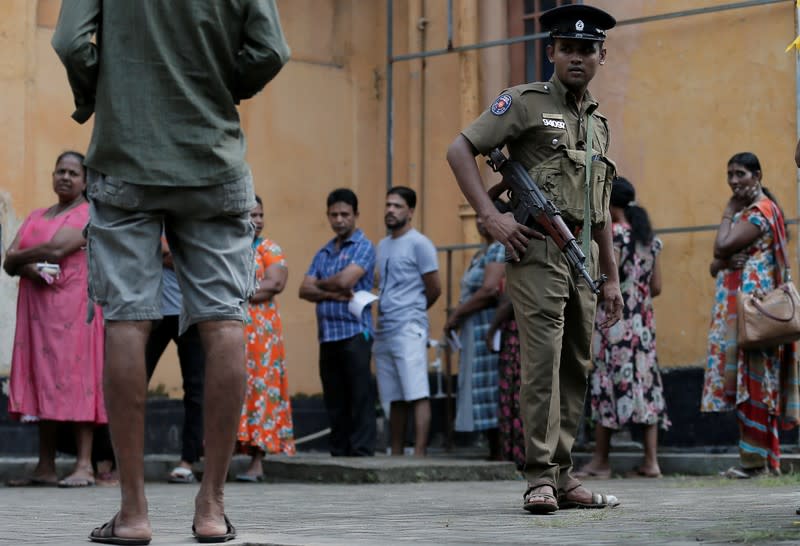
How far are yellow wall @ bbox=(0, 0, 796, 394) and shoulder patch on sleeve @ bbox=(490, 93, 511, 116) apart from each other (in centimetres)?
516

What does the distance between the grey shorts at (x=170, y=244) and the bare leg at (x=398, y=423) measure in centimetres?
665

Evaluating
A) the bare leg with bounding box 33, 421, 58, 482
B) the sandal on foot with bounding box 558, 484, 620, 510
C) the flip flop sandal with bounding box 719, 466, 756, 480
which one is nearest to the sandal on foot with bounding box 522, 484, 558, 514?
the sandal on foot with bounding box 558, 484, 620, 510

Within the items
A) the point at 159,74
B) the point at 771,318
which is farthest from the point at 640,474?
the point at 159,74

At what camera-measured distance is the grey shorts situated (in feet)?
15.1

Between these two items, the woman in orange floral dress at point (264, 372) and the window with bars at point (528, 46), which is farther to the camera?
the window with bars at point (528, 46)

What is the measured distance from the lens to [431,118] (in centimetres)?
1301

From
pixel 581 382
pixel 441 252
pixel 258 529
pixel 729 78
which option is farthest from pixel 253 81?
pixel 441 252

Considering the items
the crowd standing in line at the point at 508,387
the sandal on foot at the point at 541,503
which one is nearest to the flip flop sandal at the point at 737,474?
the crowd standing in line at the point at 508,387

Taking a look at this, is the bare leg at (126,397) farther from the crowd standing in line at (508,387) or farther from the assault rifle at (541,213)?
the crowd standing in line at (508,387)

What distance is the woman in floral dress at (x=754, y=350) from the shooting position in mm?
9469

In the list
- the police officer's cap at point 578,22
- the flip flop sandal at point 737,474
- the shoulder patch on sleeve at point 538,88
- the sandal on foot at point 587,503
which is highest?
the police officer's cap at point 578,22

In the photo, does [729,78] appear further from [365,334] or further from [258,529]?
[258,529]

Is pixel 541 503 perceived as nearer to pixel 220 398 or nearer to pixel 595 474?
pixel 220 398

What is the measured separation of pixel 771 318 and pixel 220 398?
535cm
